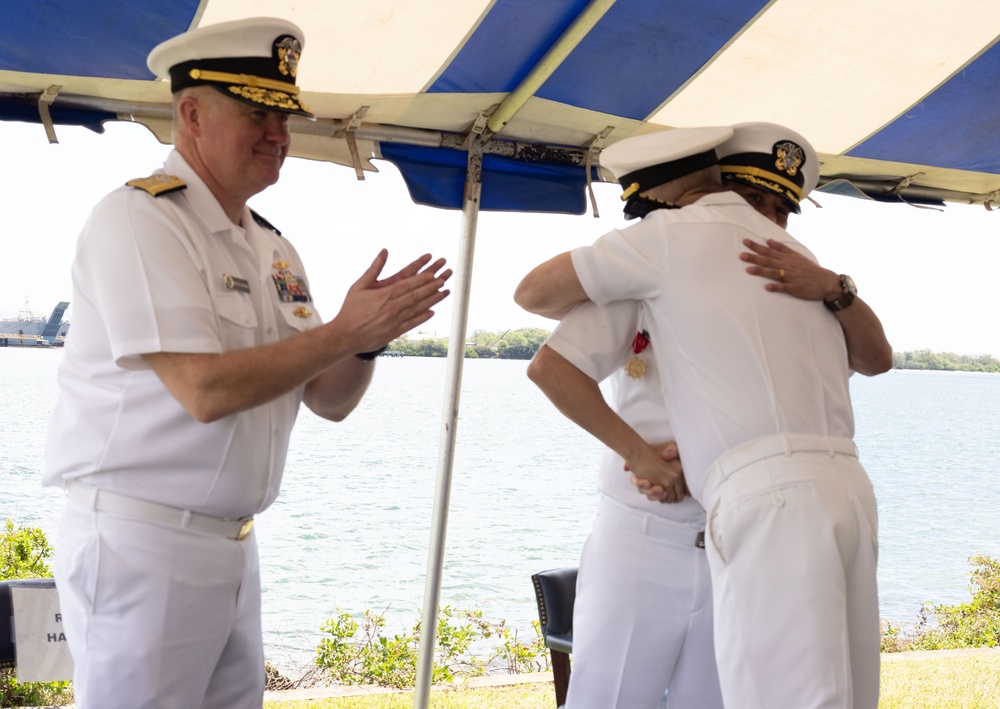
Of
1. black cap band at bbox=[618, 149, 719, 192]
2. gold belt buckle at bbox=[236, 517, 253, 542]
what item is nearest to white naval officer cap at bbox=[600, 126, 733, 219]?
black cap band at bbox=[618, 149, 719, 192]

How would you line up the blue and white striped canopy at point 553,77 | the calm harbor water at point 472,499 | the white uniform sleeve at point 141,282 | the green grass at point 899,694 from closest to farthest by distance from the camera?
the white uniform sleeve at point 141,282, the blue and white striped canopy at point 553,77, the green grass at point 899,694, the calm harbor water at point 472,499

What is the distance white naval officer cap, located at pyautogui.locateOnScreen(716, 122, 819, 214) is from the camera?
1949mm

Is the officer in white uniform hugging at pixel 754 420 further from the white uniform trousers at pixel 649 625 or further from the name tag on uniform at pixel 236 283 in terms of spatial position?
the name tag on uniform at pixel 236 283

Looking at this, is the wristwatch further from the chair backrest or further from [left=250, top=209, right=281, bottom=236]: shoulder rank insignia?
the chair backrest

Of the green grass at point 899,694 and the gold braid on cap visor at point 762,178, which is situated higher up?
the gold braid on cap visor at point 762,178

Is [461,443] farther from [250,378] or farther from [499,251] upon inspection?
[250,378]

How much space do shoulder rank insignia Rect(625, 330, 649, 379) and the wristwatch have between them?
0.38 metres

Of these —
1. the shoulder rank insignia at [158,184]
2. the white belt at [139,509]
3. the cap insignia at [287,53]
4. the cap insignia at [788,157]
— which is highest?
the cap insignia at [287,53]

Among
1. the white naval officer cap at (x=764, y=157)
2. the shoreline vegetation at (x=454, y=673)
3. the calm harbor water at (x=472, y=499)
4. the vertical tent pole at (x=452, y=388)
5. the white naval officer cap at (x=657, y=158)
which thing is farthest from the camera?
the calm harbor water at (x=472, y=499)

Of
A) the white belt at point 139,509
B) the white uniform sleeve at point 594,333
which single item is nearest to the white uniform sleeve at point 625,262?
the white uniform sleeve at point 594,333

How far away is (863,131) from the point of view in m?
3.70

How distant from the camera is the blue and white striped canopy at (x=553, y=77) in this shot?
261 cm

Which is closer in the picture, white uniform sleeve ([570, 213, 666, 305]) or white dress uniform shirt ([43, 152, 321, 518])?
white dress uniform shirt ([43, 152, 321, 518])

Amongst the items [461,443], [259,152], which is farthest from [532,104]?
[461,443]
